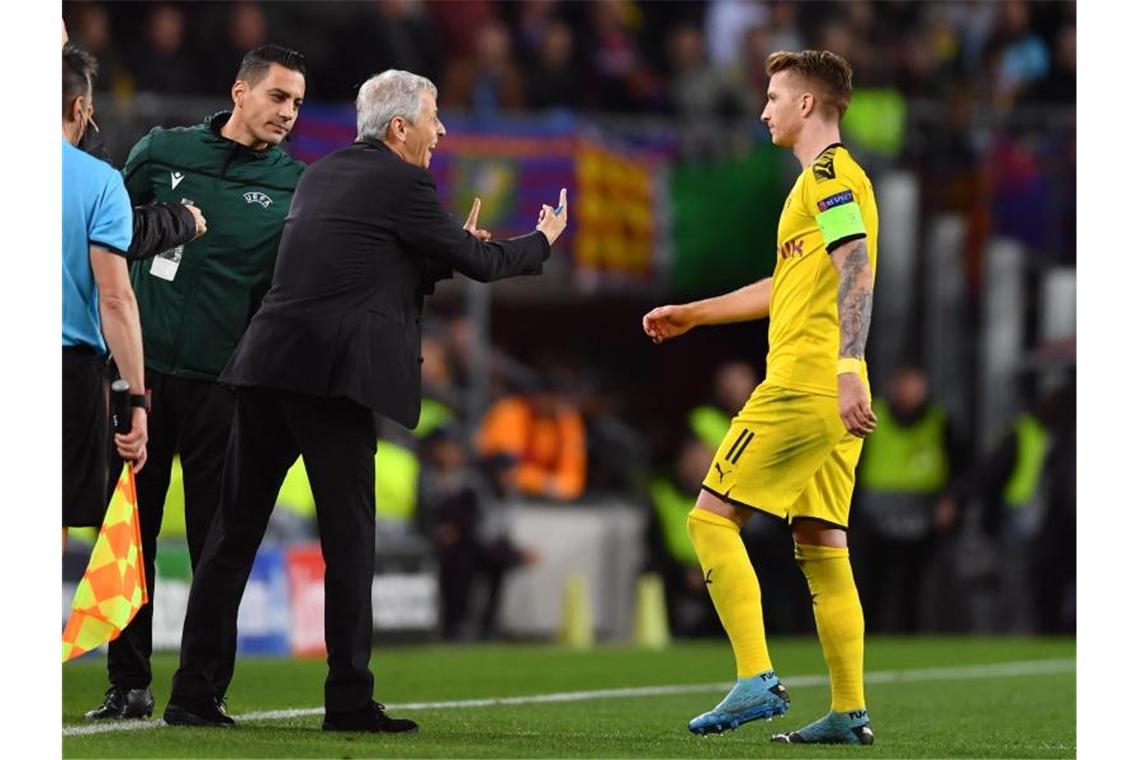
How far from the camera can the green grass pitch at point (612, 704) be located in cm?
716

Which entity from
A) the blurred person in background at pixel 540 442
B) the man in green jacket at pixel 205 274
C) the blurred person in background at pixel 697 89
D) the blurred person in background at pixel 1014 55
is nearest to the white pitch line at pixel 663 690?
the man in green jacket at pixel 205 274

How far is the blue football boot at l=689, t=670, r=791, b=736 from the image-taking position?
7539mm

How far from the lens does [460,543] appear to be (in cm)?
1645

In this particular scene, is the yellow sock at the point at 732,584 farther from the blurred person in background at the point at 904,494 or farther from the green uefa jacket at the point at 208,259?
the blurred person in background at the point at 904,494

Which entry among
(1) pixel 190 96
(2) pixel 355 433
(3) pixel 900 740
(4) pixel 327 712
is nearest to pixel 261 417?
(2) pixel 355 433

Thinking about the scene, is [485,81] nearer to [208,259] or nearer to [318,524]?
[208,259]

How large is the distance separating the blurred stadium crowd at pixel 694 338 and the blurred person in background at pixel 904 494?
2 cm

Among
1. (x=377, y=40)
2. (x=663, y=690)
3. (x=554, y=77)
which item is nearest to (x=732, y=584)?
(x=663, y=690)

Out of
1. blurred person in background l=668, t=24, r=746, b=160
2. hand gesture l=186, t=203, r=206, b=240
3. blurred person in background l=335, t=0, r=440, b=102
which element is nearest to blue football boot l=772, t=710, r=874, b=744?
hand gesture l=186, t=203, r=206, b=240

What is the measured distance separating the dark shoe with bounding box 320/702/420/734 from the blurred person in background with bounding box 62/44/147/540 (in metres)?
0.98

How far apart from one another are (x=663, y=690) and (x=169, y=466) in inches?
141

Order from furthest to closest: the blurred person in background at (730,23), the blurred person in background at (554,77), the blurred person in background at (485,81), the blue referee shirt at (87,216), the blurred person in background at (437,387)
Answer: the blurred person in background at (730,23), the blurred person in background at (554,77), the blurred person in background at (485,81), the blurred person in background at (437,387), the blue referee shirt at (87,216)

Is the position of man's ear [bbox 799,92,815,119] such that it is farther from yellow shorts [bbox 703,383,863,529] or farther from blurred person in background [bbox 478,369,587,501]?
blurred person in background [bbox 478,369,587,501]

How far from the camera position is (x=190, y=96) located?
659 inches
